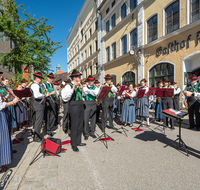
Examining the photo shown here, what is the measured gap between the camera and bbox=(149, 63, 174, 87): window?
10.8m

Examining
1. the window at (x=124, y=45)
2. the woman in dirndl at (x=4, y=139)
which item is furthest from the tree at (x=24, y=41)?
the woman in dirndl at (x=4, y=139)

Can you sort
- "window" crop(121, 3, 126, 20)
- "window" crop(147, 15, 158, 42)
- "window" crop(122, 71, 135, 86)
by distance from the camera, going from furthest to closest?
"window" crop(121, 3, 126, 20), "window" crop(122, 71, 135, 86), "window" crop(147, 15, 158, 42)

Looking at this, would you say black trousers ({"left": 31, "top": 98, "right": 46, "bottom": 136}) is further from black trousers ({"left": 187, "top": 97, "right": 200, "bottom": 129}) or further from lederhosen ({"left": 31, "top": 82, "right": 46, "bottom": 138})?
black trousers ({"left": 187, "top": 97, "right": 200, "bottom": 129})

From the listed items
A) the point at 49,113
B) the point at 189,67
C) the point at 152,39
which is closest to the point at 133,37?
the point at 152,39

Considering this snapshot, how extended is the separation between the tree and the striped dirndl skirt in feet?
34.7

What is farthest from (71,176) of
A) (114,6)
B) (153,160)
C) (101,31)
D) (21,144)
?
(101,31)

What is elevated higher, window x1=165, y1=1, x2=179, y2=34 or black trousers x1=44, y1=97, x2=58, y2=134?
window x1=165, y1=1, x2=179, y2=34

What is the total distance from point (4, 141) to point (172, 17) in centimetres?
1190

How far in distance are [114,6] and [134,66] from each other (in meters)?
8.06

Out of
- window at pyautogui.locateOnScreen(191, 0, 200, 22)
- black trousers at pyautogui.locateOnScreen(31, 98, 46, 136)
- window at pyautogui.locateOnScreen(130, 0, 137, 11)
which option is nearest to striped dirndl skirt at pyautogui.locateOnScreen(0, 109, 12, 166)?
black trousers at pyautogui.locateOnScreen(31, 98, 46, 136)

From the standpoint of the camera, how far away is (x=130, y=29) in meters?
14.6

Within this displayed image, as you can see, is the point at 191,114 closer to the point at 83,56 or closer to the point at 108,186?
the point at 108,186

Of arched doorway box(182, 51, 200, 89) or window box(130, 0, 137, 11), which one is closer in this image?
arched doorway box(182, 51, 200, 89)

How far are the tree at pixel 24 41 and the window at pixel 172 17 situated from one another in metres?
10.0
